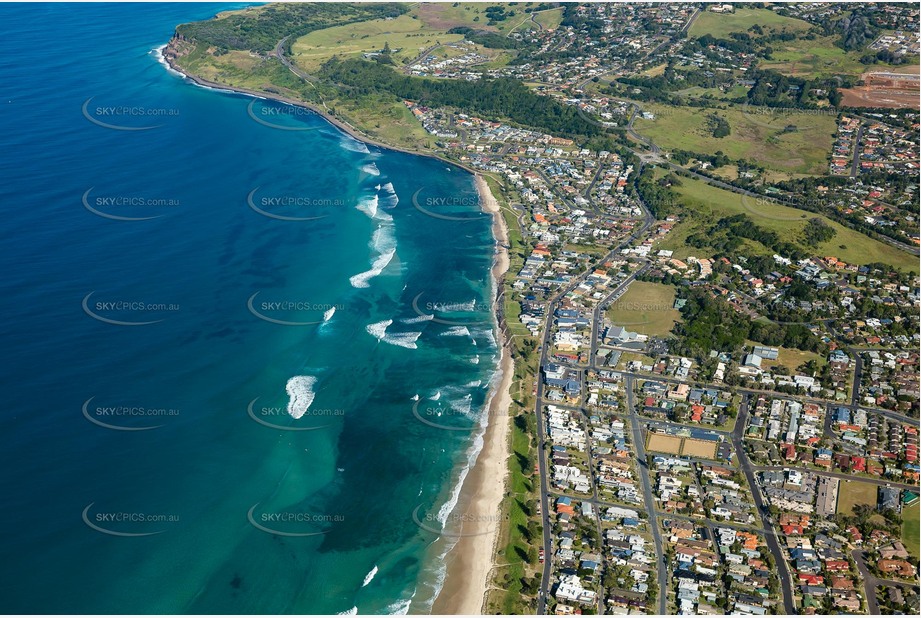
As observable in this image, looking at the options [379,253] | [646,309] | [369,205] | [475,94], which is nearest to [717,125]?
[475,94]

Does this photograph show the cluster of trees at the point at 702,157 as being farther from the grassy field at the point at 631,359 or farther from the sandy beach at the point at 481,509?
the sandy beach at the point at 481,509

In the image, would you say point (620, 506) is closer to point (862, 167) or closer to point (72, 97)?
point (862, 167)

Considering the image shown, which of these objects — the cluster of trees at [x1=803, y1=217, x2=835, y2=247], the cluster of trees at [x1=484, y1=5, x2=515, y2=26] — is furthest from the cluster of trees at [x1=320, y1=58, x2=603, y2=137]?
the cluster of trees at [x1=484, y1=5, x2=515, y2=26]

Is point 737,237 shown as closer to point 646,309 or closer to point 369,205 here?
point 646,309

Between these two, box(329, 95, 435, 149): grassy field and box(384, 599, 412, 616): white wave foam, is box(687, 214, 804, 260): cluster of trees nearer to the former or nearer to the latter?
box(329, 95, 435, 149): grassy field

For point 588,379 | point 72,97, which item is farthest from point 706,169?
point 72,97

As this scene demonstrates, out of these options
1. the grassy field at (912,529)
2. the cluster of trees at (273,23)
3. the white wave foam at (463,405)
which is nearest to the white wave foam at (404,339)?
the white wave foam at (463,405)
